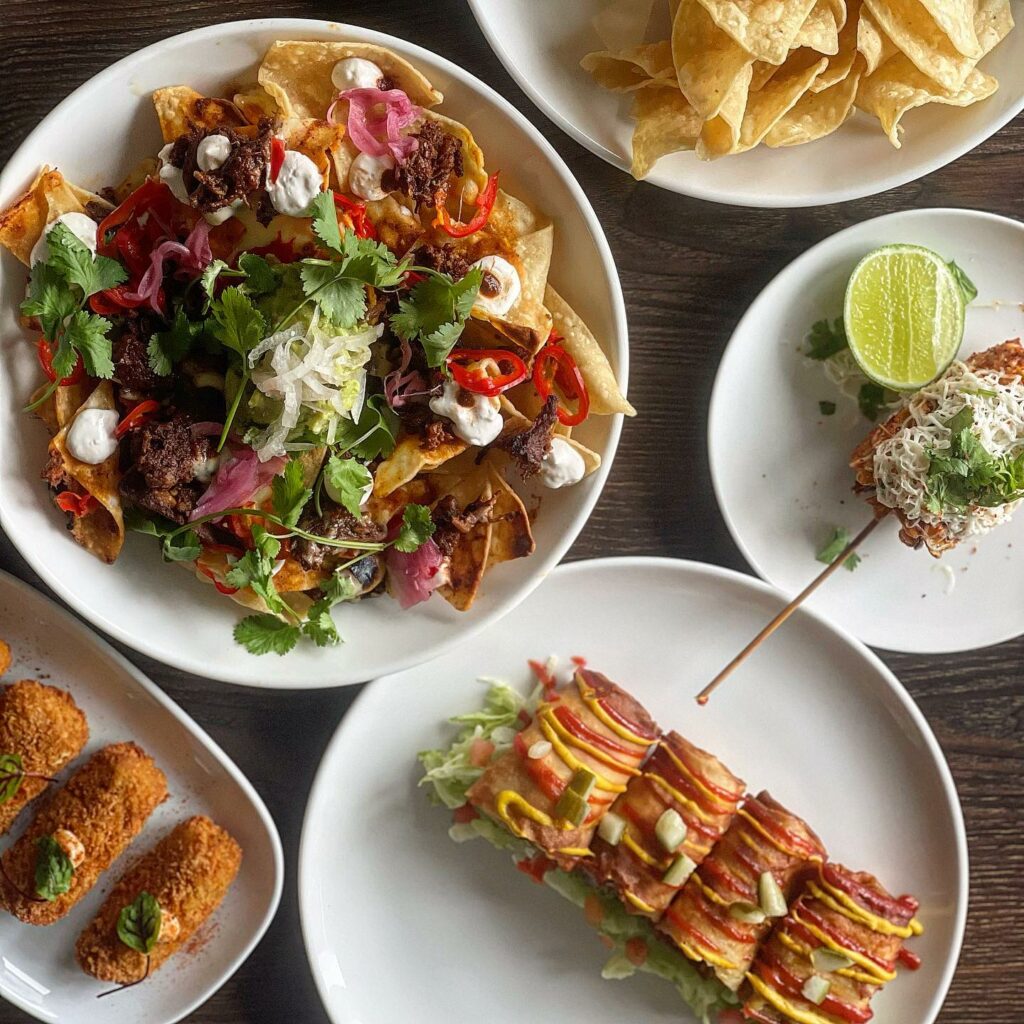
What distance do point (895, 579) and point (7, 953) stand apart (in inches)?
101

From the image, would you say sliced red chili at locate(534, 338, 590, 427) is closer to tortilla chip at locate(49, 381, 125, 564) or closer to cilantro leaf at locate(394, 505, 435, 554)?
cilantro leaf at locate(394, 505, 435, 554)

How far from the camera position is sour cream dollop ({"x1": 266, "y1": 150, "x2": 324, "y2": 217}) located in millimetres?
1909

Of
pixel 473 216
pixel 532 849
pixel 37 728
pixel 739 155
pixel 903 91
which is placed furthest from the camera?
pixel 532 849

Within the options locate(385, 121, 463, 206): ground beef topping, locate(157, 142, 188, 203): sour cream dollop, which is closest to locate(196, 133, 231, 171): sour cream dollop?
locate(157, 142, 188, 203): sour cream dollop

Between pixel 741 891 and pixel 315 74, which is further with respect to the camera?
pixel 741 891

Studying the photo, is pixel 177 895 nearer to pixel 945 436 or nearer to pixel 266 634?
pixel 266 634

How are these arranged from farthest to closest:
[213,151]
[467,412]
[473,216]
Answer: [473,216]
[467,412]
[213,151]

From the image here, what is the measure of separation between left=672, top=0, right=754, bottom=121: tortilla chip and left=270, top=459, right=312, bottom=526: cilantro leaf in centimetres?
117

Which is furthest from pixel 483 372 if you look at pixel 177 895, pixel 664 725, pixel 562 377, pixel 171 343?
pixel 177 895

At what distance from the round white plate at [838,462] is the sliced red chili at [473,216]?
2.43 feet

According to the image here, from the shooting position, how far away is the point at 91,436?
6.51 ft

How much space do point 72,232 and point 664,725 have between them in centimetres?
187

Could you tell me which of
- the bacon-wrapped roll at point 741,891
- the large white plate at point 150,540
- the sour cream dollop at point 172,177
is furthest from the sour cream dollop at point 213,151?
the bacon-wrapped roll at point 741,891

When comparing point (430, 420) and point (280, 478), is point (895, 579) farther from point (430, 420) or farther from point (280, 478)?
point (280, 478)
